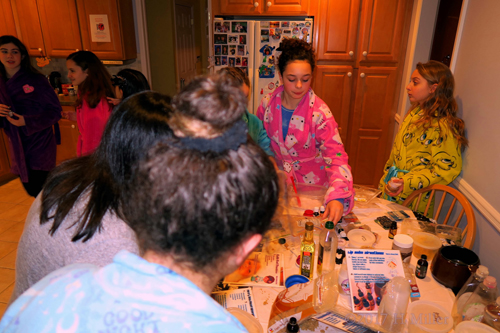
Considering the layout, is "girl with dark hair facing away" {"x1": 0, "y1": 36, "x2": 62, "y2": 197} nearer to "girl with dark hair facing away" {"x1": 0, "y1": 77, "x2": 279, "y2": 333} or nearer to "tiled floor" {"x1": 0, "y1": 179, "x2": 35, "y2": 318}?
"tiled floor" {"x1": 0, "y1": 179, "x2": 35, "y2": 318}

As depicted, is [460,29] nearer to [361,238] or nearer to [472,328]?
[361,238]

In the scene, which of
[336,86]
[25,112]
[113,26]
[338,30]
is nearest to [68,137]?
[25,112]

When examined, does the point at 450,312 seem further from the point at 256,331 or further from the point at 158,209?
the point at 158,209

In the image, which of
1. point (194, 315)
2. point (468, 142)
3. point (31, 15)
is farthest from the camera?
point (31, 15)

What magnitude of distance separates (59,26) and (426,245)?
4.17 m

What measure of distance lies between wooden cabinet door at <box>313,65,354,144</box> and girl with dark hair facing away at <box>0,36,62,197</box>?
7.96 ft

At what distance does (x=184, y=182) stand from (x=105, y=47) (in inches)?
150

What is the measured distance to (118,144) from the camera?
2.67ft

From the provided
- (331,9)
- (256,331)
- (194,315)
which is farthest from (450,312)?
(331,9)

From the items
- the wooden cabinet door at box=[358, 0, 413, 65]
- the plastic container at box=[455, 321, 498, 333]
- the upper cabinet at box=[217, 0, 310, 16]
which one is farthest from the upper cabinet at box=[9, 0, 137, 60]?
the plastic container at box=[455, 321, 498, 333]

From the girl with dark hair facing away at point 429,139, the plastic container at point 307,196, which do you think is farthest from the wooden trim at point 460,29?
the plastic container at point 307,196

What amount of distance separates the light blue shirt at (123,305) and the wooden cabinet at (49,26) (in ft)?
12.9

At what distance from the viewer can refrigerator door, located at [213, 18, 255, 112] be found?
10.1 feet

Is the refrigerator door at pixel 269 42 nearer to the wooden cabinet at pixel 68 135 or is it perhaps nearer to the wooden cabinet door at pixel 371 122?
the wooden cabinet door at pixel 371 122
